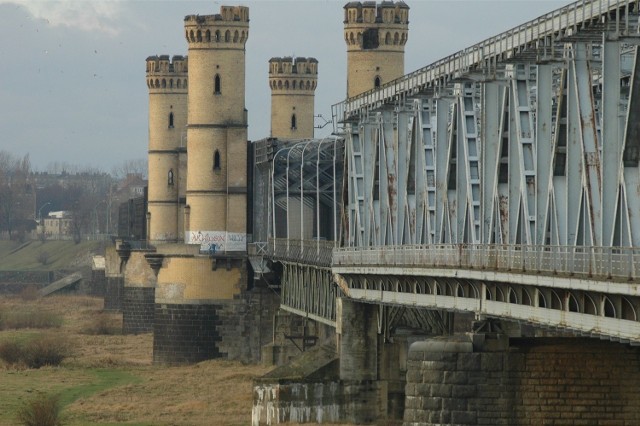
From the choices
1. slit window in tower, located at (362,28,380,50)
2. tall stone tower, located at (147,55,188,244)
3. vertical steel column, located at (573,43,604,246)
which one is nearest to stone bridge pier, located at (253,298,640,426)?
vertical steel column, located at (573,43,604,246)

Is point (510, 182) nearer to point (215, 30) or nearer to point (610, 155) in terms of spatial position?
point (610, 155)

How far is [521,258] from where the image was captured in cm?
4366

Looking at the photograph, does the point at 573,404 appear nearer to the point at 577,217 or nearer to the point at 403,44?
the point at 577,217

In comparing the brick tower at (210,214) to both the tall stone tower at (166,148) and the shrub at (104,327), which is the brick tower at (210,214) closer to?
the shrub at (104,327)

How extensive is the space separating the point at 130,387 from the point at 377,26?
24000mm

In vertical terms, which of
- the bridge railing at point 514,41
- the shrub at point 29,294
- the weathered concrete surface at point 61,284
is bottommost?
the shrub at point 29,294

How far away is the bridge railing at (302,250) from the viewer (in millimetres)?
74562

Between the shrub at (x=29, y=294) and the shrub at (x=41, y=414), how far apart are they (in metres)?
93.5

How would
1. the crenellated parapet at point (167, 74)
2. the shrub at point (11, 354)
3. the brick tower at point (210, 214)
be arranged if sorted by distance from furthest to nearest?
the crenellated parapet at point (167, 74) → the shrub at point (11, 354) → the brick tower at point (210, 214)

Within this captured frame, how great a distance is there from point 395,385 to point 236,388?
15592mm

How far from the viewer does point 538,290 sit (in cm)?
4281

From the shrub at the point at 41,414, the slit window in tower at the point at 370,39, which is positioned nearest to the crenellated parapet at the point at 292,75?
the slit window in tower at the point at 370,39

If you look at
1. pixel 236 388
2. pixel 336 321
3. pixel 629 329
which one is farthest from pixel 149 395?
pixel 629 329

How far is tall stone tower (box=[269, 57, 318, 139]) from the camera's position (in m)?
121
